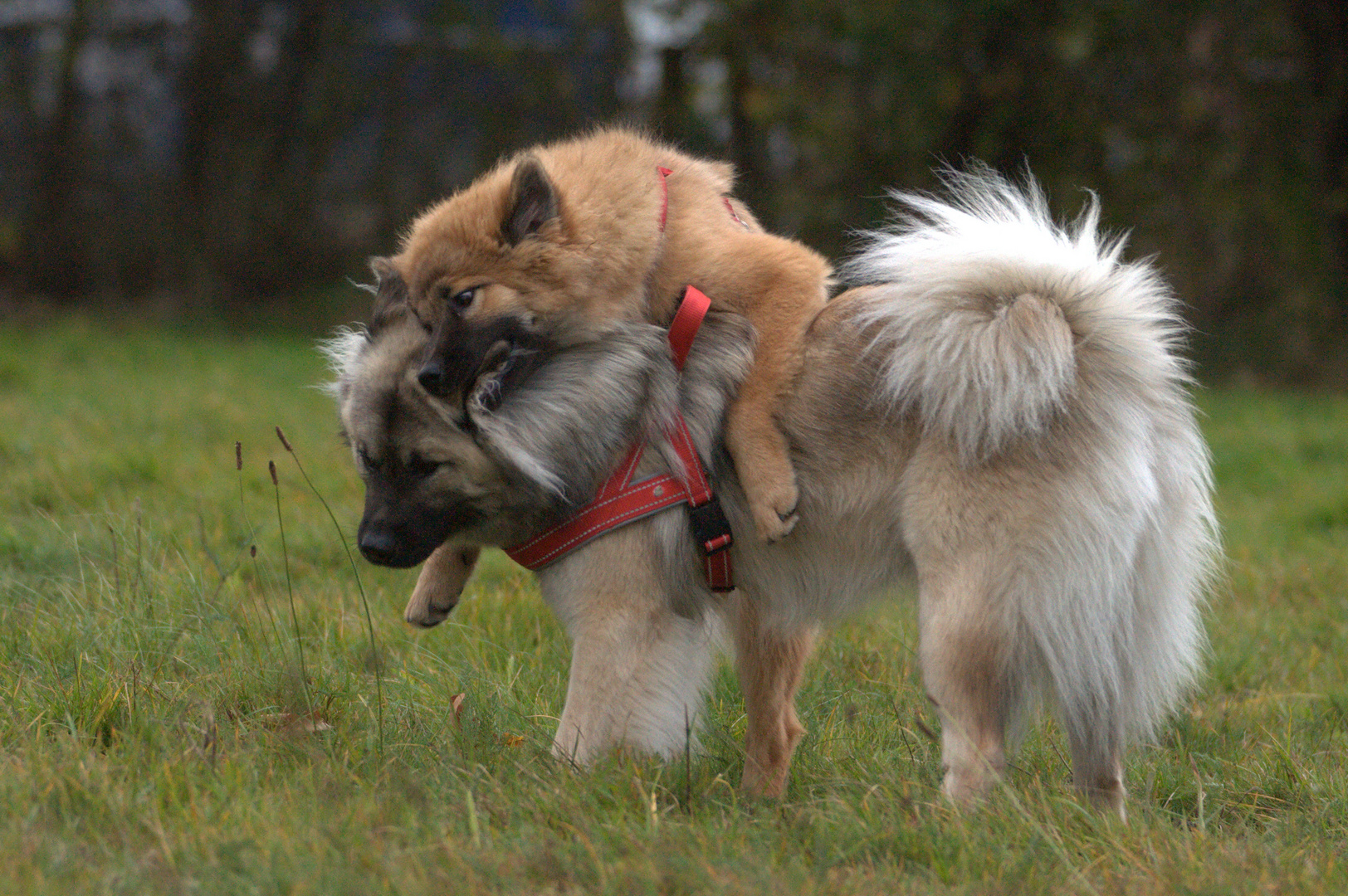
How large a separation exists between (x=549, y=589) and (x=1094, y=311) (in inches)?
52.4

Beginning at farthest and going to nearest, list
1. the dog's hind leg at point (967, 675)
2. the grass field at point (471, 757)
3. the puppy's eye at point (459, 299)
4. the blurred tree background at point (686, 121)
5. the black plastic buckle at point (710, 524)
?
1. the blurred tree background at point (686, 121)
2. the black plastic buckle at point (710, 524)
3. the puppy's eye at point (459, 299)
4. the dog's hind leg at point (967, 675)
5. the grass field at point (471, 757)

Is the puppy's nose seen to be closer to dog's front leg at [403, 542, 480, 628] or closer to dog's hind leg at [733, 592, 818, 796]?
dog's front leg at [403, 542, 480, 628]

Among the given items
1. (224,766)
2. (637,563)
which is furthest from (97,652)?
(637,563)

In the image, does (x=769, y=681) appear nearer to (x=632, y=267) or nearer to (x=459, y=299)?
(x=632, y=267)

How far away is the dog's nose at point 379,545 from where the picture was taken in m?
2.85

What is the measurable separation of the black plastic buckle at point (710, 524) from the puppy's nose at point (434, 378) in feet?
1.96

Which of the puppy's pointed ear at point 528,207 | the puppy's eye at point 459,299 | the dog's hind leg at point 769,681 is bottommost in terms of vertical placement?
the dog's hind leg at point 769,681

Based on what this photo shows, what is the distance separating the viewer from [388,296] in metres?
2.99

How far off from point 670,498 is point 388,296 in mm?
782

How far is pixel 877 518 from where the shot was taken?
9.42 ft

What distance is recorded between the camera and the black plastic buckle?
2.93m

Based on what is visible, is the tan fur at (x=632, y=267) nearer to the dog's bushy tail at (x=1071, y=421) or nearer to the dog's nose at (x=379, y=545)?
the dog's bushy tail at (x=1071, y=421)

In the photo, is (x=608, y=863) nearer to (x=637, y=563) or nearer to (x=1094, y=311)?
(x=637, y=563)

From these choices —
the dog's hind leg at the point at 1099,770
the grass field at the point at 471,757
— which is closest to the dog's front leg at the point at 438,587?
the grass field at the point at 471,757
